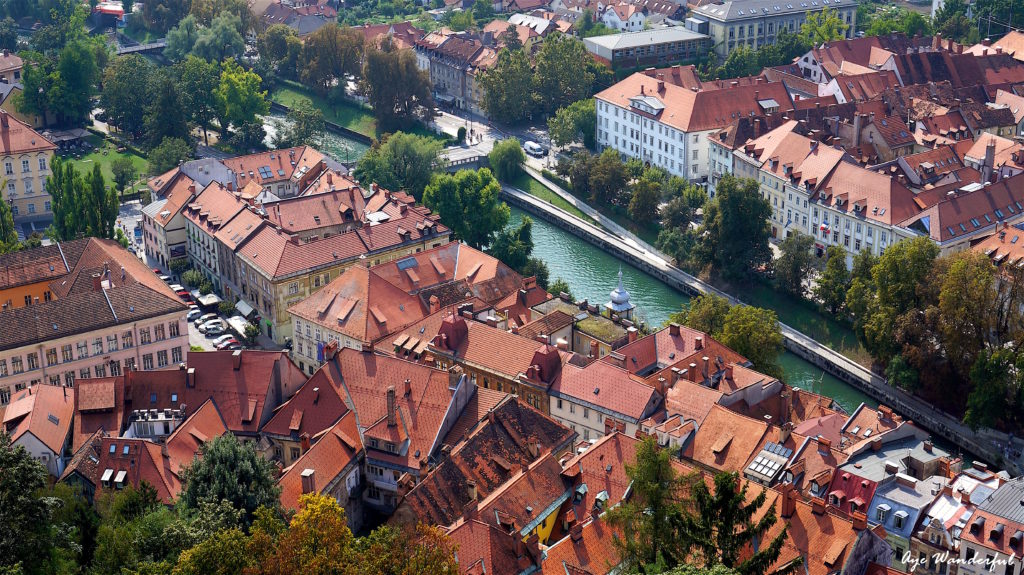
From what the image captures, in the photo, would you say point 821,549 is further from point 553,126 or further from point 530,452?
point 553,126

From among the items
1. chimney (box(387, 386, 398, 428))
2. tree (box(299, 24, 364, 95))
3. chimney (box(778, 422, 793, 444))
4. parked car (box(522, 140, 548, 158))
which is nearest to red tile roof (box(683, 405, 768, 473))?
chimney (box(778, 422, 793, 444))

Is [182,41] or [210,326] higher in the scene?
[182,41]

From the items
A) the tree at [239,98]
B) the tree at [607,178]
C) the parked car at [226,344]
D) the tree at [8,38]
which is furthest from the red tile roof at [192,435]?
the tree at [8,38]

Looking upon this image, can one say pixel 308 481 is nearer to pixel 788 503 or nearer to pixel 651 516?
pixel 651 516

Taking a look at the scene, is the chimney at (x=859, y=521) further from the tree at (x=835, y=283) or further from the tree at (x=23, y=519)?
the tree at (x=835, y=283)

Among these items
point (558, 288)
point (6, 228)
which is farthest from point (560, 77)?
point (6, 228)

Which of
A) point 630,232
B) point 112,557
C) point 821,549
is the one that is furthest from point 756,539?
point 630,232

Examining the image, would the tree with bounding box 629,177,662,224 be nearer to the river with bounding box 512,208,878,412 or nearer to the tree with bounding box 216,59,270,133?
the river with bounding box 512,208,878,412
